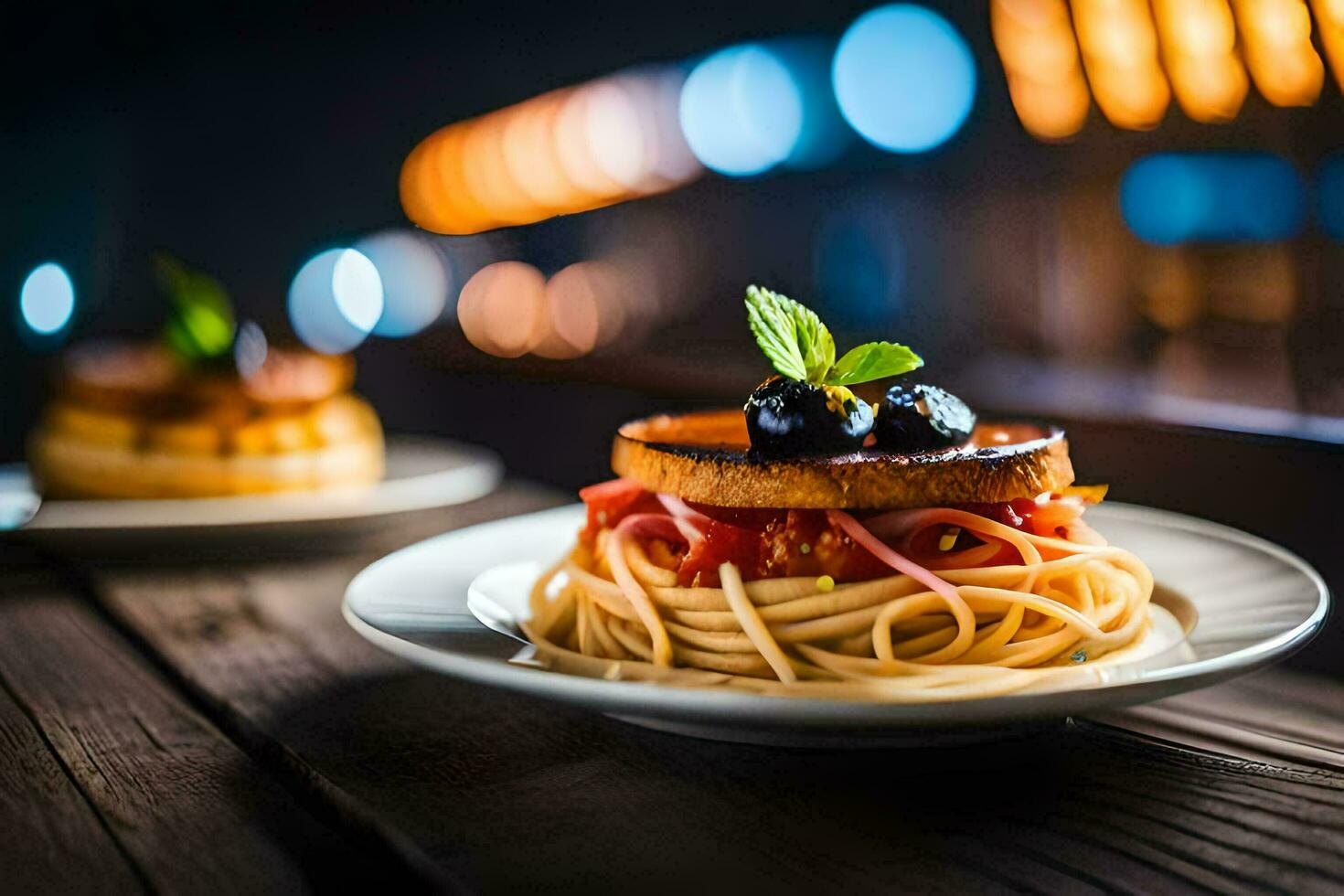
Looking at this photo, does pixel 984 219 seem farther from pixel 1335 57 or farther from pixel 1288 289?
pixel 1335 57

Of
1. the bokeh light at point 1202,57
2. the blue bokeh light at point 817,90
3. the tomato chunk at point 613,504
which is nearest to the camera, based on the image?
the tomato chunk at point 613,504

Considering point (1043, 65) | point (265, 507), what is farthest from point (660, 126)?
point (265, 507)

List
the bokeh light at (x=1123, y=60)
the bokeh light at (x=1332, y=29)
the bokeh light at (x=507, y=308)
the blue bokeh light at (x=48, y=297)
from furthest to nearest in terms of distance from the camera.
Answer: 1. the bokeh light at (x=507, y=308)
2. the blue bokeh light at (x=48, y=297)
3. the bokeh light at (x=1123, y=60)
4. the bokeh light at (x=1332, y=29)

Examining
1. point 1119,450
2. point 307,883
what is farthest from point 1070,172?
point 307,883

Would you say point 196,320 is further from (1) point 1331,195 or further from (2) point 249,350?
(1) point 1331,195

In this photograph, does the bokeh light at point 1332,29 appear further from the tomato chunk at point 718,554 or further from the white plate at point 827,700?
the tomato chunk at point 718,554

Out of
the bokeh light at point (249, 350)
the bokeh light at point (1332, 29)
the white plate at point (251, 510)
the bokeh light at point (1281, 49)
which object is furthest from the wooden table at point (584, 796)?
the bokeh light at point (1281, 49)

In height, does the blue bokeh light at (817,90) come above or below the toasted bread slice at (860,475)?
above
